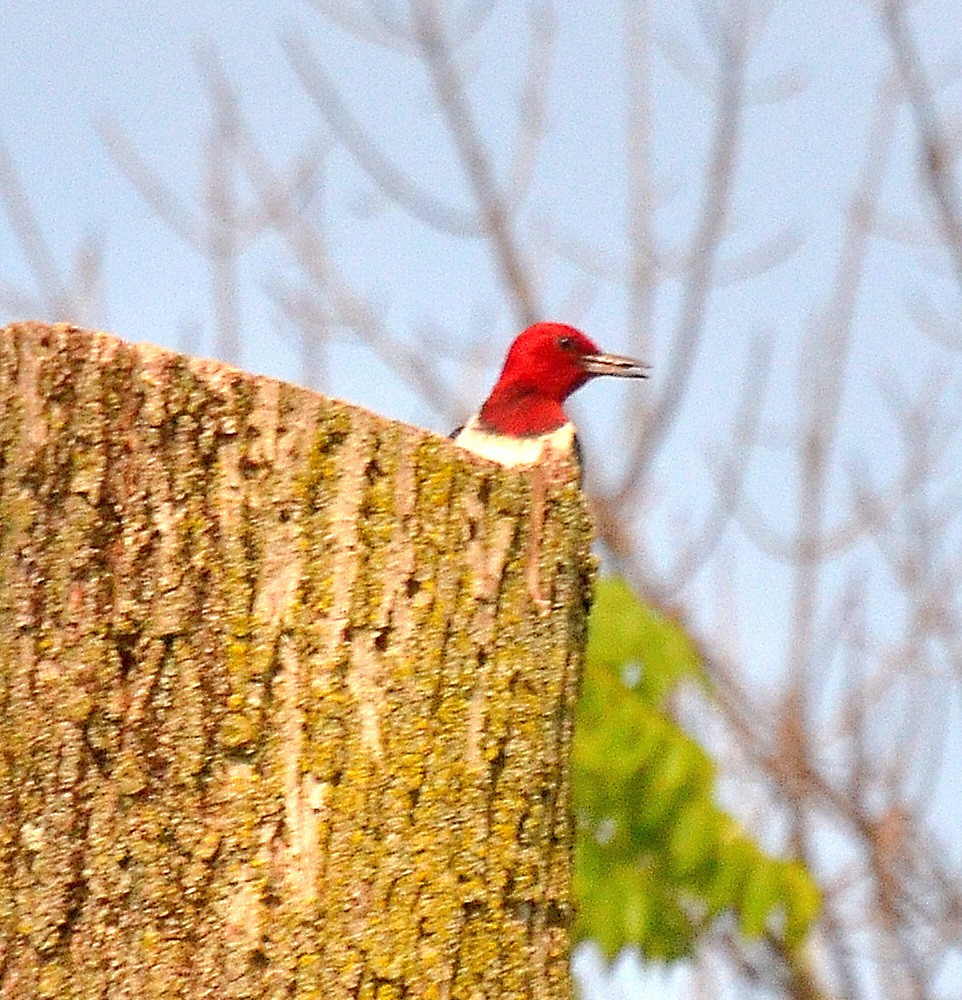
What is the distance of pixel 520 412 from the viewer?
4.98m

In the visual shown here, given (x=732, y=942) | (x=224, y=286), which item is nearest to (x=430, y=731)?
(x=224, y=286)

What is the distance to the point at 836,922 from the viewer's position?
1009cm

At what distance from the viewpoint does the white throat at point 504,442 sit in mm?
4238

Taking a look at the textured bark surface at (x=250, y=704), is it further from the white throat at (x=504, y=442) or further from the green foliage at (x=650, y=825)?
the green foliage at (x=650, y=825)

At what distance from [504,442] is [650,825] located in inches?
64.9

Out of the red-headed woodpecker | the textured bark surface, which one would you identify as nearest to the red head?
the red-headed woodpecker

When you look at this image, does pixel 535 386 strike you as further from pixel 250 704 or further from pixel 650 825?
pixel 250 704

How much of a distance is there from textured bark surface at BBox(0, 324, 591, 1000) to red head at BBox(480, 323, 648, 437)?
205cm

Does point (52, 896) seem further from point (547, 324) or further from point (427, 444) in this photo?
point (547, 324)

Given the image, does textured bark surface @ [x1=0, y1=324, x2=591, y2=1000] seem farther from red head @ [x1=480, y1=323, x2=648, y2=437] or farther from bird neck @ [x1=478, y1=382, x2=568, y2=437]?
red head @ [x1=480, y1=323, x2=648, y2=437]

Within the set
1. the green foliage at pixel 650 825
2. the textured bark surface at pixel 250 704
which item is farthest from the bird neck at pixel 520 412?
the textured bark surface at pixel 250 704

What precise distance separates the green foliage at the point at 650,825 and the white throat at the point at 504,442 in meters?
1.09

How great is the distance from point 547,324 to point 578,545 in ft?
8.00

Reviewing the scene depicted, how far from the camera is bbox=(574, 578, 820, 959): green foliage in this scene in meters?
5.62
